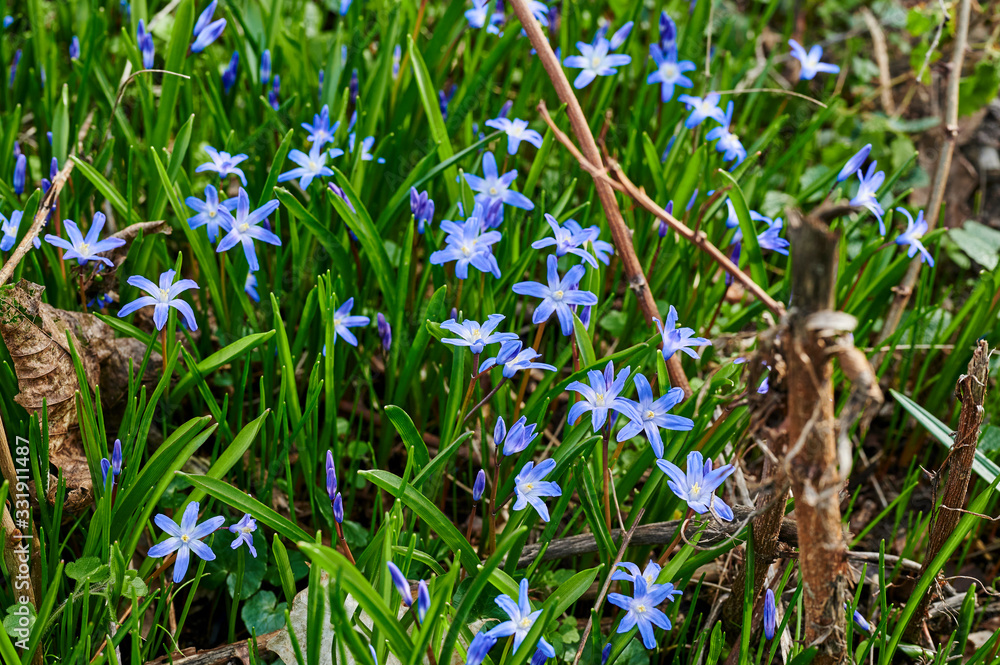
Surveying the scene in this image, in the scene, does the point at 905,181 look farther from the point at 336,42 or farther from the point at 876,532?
the point at 336,42

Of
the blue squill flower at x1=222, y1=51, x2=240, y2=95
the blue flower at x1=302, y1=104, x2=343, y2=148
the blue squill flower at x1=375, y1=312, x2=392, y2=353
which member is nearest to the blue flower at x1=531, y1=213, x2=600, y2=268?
the blue squill flower at x1=375, y1=312, x2=392, y2=353

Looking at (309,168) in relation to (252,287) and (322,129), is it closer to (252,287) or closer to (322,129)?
(322,129)

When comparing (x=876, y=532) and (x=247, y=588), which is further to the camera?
(x=876, y=532)

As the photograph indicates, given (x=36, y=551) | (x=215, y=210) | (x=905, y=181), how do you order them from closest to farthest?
(x=36, y=551) → (x=215, y=210) → (x=905, y=181)

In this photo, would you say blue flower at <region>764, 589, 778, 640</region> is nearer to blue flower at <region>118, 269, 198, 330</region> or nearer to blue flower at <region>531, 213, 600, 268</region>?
blue flower at <region>531, 213, 600, 268</region>

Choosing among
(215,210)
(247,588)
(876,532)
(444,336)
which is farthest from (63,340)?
(876,532)

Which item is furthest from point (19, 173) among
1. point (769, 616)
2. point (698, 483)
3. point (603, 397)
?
point (769, 616)
